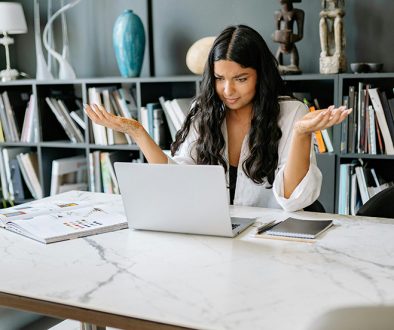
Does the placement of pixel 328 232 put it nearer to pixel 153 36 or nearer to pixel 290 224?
pixel 290 224

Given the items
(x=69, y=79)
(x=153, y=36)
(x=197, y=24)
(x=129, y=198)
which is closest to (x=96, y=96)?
(x=69, y=79)

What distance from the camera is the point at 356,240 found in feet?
4.72

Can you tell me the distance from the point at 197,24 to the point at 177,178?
214 cm

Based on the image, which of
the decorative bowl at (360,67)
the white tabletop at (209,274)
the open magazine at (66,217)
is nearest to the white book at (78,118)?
the open magazine at (66,217)

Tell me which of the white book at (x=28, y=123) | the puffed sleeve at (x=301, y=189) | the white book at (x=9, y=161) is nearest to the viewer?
the puffed sleeve at (x=301, y=189)

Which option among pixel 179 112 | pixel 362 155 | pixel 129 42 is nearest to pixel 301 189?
pixel 362 155

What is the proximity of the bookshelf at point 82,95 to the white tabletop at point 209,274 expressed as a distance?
1556mm

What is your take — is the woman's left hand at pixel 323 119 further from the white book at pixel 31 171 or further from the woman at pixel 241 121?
the white book at pixel 31 171

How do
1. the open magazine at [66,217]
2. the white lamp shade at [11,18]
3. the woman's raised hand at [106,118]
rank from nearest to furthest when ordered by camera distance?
the open magazine at [66,217]
the woman's raised hand at [106,118]
the white lamp shade at [11,18]

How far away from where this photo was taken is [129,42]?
10.7 ft

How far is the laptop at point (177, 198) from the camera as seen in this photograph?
143 cm

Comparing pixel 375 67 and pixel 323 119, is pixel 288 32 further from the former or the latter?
pixel 323 119

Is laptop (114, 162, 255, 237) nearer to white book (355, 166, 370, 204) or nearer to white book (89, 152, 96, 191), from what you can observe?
white book (355, 166, 370, 204)

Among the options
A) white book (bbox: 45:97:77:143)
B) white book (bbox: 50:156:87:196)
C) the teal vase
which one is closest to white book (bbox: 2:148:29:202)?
white book (bbox: 50:156:87:196)
